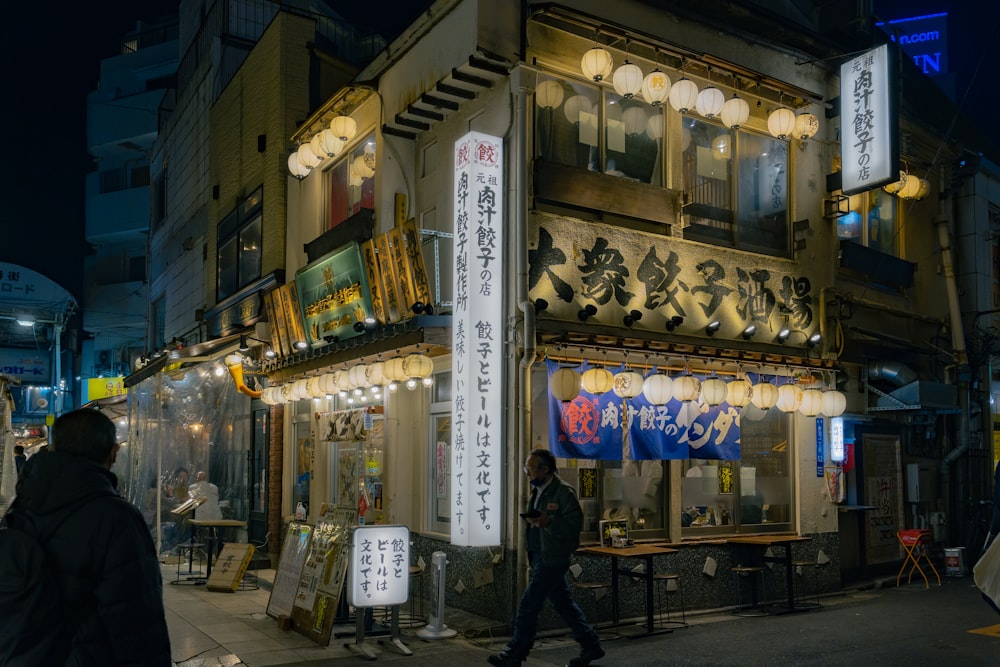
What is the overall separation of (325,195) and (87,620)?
1402cm

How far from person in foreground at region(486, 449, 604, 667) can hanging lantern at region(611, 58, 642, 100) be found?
5.82 metres

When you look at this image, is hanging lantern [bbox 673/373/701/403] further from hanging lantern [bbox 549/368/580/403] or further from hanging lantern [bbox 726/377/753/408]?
hanging lantern [bbox 549/368/580/403]

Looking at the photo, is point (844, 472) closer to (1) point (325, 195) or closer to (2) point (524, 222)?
(2) point (524, 222)

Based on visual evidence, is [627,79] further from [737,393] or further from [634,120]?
[737,393]

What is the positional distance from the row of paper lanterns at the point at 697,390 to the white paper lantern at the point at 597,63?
4.11 m

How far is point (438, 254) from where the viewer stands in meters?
12.7

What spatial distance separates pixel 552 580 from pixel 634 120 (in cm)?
724

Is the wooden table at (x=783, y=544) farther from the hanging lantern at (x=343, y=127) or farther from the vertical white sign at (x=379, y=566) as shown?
the hanging lantern at (x=343, y=127)

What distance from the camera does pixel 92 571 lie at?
4203mm

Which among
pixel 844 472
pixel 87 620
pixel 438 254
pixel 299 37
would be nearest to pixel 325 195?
pixel 299 37

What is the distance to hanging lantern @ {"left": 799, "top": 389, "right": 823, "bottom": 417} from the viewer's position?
44.2ft

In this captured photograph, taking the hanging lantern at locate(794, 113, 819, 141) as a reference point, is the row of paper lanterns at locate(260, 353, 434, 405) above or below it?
below

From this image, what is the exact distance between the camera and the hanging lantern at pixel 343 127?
1507 centimetres

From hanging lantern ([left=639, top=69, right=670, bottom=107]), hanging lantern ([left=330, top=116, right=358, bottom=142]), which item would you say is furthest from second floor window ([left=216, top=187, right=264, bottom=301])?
hanging lantern ([left=639, top=69, right=670, bottom=107])
